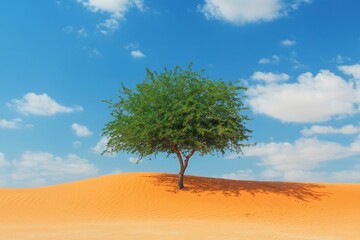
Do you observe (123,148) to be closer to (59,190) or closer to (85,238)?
(59,190)

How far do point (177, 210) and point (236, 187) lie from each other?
759 centimetres

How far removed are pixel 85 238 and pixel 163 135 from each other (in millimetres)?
13370

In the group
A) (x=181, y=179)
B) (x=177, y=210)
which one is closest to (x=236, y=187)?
(x=181, y=179)

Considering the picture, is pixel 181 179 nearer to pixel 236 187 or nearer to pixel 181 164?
pixel 181 164

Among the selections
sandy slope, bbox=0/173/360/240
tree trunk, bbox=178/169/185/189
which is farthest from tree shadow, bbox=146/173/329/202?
tree trunk, bbox=178/169/185/189

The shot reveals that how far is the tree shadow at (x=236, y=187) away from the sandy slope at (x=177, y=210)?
8 cm

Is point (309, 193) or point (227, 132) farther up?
point (227, 132)

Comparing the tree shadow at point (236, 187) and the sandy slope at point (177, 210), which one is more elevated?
the tree shadow at point (236, 187)

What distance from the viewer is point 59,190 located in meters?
30.5

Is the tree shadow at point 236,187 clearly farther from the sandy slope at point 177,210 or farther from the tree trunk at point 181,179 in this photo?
the tree trunk at point 181,179

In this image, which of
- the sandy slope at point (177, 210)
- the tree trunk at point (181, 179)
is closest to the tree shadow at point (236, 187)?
the sandy slope at point (177, 210)

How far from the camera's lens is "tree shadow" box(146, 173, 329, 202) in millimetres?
29489

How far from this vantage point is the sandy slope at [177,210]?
1719 cm

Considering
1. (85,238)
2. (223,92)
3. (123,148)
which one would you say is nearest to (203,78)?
(223,92)
